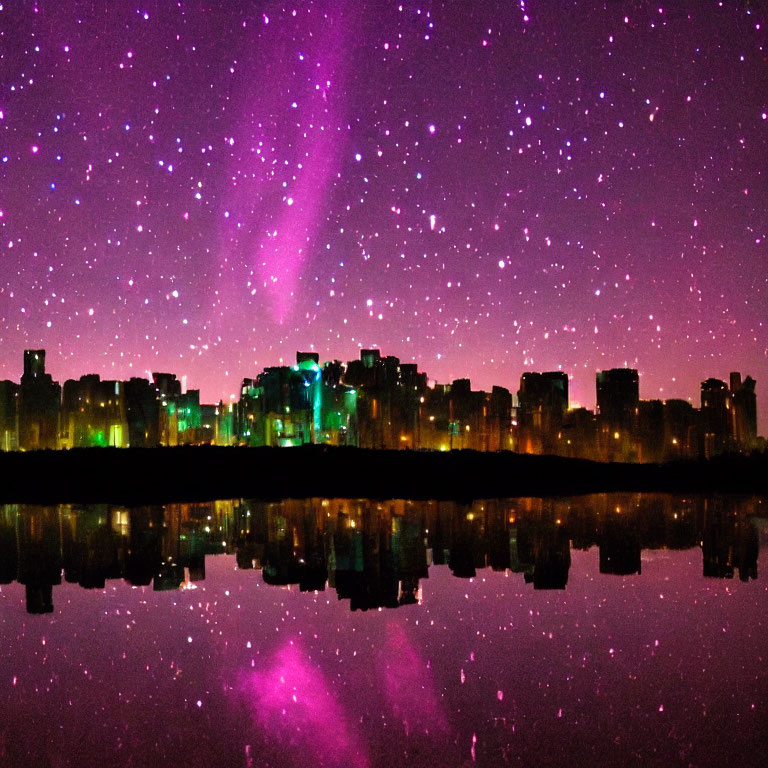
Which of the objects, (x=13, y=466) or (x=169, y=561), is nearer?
(x=169, y=561)

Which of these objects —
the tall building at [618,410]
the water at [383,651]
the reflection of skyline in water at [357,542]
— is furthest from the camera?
the tall building at [618,410]

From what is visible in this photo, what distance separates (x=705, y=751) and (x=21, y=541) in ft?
26.0

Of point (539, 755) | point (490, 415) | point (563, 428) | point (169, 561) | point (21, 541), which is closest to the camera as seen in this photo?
point (539, 755)

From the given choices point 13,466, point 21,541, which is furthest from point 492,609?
point 13,466

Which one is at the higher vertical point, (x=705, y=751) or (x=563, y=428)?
(x=563, y=428)

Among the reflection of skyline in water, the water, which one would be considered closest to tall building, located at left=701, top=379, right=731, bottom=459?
the reflection of skyline in water

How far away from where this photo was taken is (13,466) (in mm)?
21953

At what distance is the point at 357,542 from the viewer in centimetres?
832

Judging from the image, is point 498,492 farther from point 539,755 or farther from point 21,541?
point 539,755

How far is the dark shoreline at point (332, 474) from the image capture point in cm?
1722

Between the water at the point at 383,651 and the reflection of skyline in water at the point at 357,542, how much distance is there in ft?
0.17

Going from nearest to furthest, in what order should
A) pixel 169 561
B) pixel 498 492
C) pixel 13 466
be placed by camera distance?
pixel 169 561 → pixel 498 492 → pixel 13 466

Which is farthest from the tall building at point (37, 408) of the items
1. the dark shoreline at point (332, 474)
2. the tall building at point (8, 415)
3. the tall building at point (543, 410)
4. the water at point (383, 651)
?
the water at point (383, 651)

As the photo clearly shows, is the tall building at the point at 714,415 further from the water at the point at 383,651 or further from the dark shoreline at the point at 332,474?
the water at the point at 383,651
